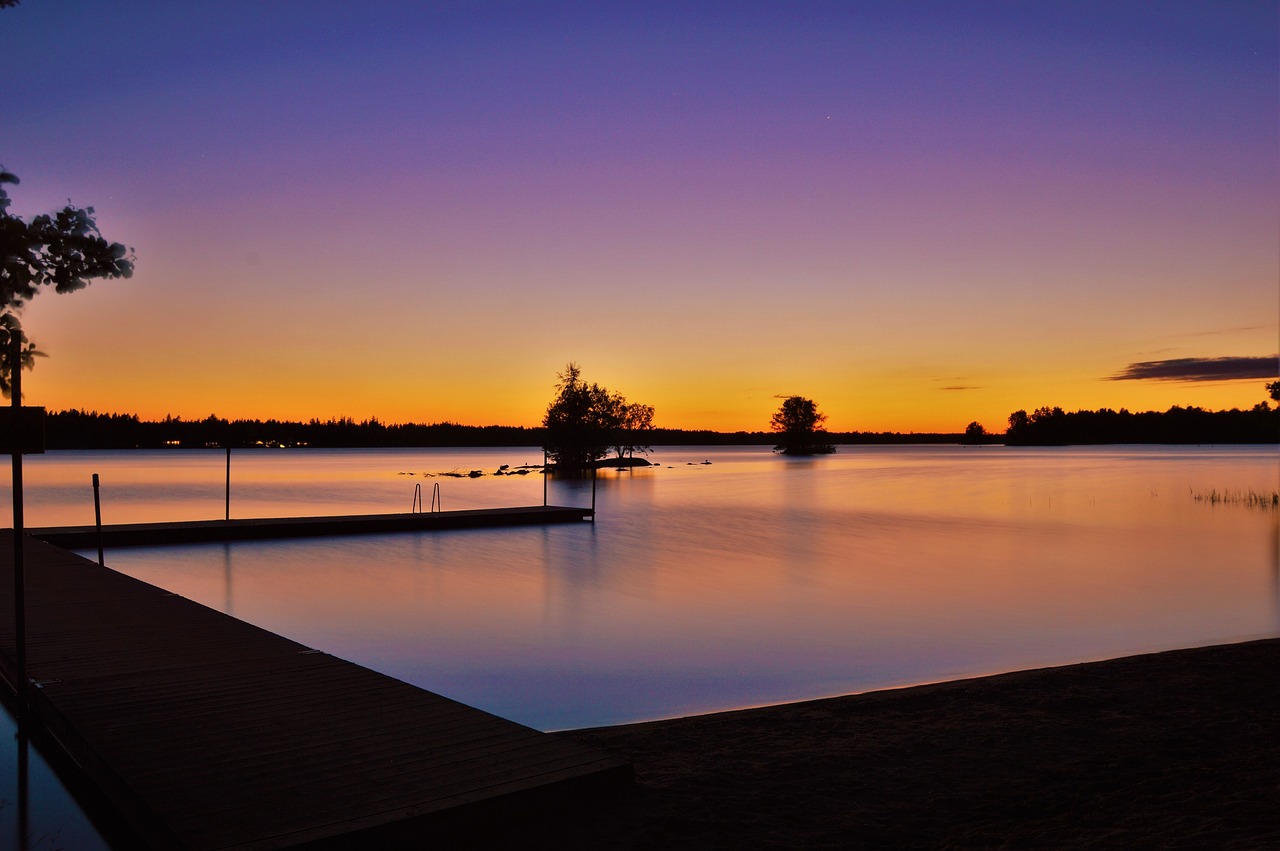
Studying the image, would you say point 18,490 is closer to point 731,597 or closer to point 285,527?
point 731,597

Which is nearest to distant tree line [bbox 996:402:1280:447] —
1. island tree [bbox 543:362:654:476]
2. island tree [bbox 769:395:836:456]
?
island tree [bbox 769:395:836:456]

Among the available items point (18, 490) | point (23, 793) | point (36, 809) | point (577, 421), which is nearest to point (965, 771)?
point (36, 809)

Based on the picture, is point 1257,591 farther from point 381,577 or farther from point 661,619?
point 381,577

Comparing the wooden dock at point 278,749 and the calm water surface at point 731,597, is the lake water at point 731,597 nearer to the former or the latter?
the calm water surface at point 731,597

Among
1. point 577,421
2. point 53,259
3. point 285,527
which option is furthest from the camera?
point 577,421

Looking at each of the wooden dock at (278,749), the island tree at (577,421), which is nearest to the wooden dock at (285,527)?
the wooden dock at (278,749)

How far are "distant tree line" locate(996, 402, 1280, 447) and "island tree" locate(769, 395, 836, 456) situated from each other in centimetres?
6861

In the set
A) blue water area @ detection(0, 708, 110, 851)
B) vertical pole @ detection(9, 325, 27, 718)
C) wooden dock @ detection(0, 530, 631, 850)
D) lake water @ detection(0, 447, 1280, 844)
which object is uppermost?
vertical pole @ detection(9, 325, 27, 718)

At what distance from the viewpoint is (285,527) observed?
23.0 meters

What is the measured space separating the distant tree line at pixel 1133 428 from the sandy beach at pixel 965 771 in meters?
166

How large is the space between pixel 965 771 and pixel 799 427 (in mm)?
135694

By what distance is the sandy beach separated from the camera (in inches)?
181

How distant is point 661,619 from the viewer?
1385 cm

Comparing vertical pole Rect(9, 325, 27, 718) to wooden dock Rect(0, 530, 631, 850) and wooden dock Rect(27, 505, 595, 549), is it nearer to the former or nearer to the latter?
wooden dock Rect(0, 530, 631, 850)
